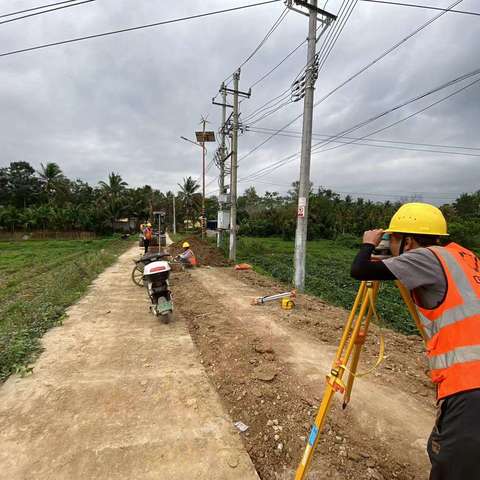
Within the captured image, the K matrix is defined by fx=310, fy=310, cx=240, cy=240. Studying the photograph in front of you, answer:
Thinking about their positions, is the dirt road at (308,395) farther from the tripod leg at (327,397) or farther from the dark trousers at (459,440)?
the dark trousers at (459,440)

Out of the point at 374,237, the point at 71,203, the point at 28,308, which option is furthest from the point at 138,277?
the point at 71,203

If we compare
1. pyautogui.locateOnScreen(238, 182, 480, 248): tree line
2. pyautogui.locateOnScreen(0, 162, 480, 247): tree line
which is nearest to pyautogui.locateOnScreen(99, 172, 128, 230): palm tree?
pyautogui.locateOnScreen(0, 162, 480, 247): tree line

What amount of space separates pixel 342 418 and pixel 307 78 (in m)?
7.89

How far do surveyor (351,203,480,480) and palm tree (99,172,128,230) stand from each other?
39310mm

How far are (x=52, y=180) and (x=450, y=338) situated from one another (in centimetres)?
4777

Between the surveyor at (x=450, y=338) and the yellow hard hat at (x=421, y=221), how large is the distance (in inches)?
6.5

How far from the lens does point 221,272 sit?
11.1 m

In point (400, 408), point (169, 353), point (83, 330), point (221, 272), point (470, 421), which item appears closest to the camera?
point (470, 421)

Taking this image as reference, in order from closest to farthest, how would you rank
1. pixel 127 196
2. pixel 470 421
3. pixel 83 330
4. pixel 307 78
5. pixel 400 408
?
1. pixel 470 421
2. pixel 400 408
3. pixel 83 330
4. pixel 307 78
5. pixel 127 196

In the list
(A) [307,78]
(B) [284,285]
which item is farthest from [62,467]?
(A) [307,78]

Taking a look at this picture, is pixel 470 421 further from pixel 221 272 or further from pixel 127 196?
pixel 127 196

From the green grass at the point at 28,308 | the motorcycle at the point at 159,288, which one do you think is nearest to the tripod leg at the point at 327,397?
the green grass at the point at 28,308

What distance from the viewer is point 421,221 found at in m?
1.74

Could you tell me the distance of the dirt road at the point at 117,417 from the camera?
224cm
